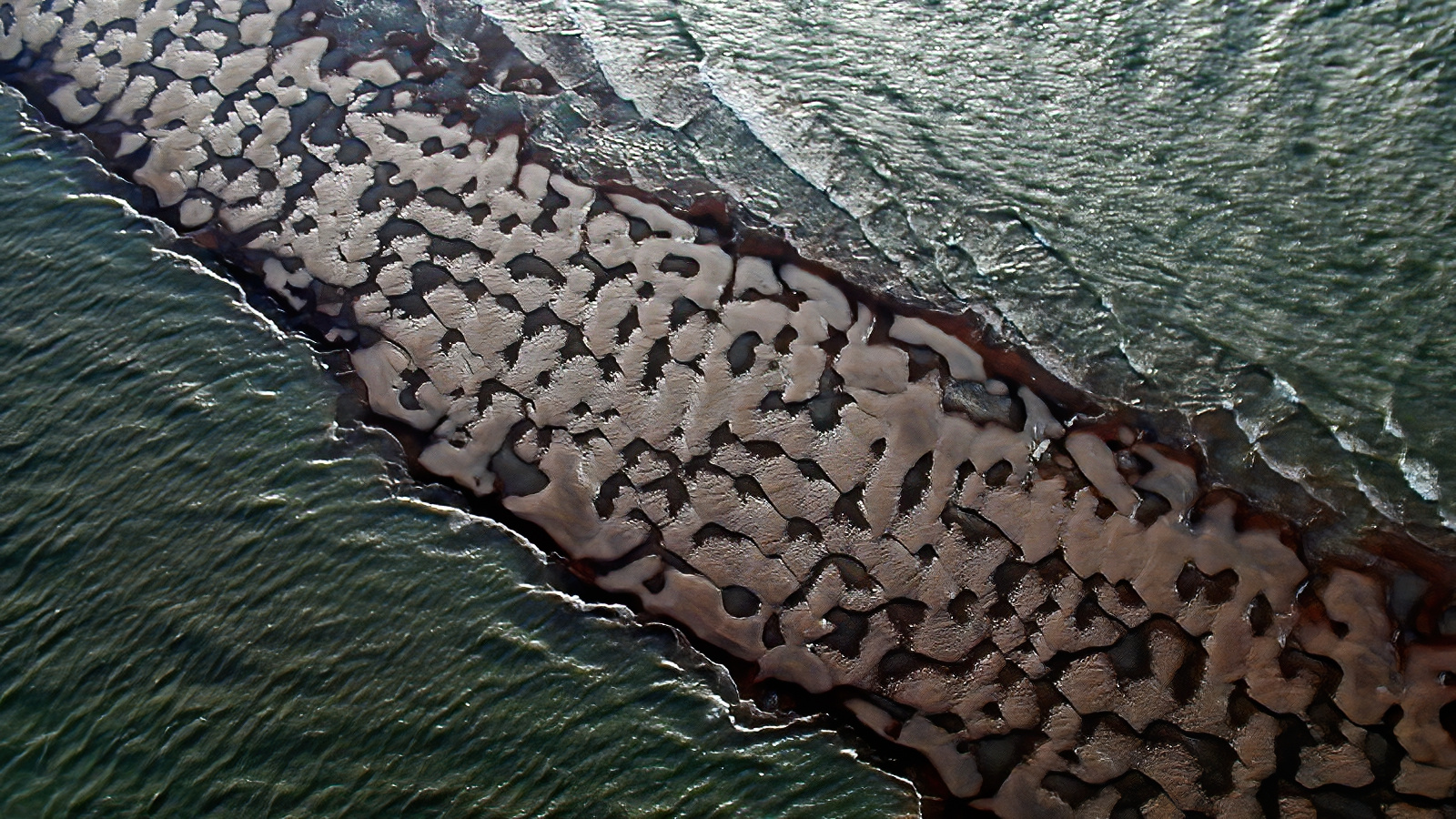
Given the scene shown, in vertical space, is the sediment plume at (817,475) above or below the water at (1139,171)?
below

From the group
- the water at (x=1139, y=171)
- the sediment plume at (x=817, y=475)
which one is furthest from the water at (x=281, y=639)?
the water at (x=1139, y=171)

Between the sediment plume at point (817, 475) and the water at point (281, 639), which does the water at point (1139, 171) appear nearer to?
the sediment plume at point (817, 475)

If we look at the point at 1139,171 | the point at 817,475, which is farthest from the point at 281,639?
the point at 1139,171

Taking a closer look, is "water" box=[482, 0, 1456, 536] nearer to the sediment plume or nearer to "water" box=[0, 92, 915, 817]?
the sediment plume

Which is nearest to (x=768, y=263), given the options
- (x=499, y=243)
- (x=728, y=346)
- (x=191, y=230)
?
(x=728, y=346)

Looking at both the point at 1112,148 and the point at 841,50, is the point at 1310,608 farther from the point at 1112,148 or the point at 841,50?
the point at 841,50

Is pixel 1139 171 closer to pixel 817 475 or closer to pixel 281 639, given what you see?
pixel 817 475

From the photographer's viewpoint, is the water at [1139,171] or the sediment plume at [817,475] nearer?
the sediment plume at [817,475]
